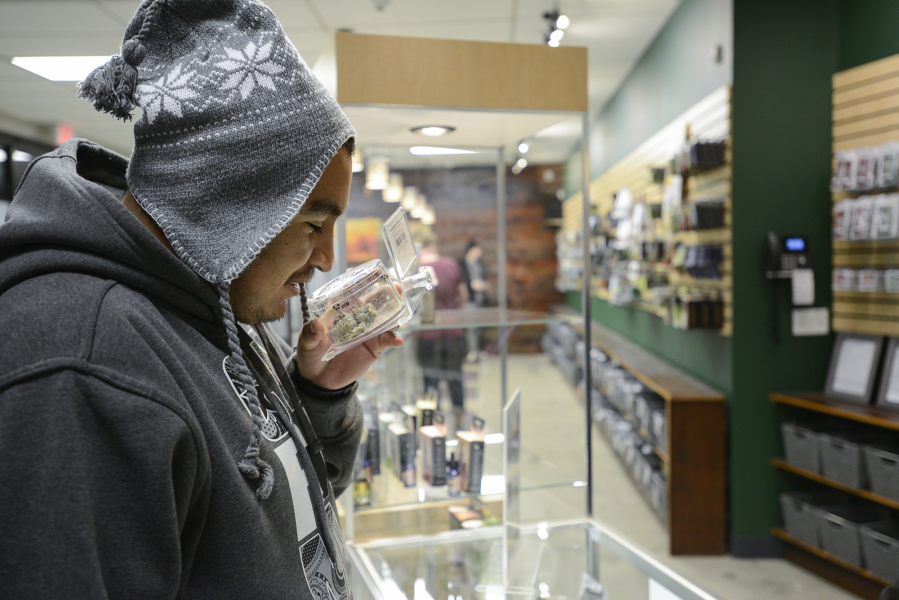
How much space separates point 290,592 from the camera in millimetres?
828

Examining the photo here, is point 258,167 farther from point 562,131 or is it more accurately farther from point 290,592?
point 562,131

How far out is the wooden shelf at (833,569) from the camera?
3279 millimetres

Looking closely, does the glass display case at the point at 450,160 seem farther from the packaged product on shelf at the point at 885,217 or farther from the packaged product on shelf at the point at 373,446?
the packaged product on shelf at the point at 885,217

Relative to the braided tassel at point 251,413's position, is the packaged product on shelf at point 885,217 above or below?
above

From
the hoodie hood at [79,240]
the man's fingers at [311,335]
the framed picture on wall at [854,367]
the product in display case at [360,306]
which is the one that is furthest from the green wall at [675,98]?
the hoodie hood at [79,240]

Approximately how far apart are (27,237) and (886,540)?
12.0 feet

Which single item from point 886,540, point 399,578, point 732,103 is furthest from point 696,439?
point 399,578

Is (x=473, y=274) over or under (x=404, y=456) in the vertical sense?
over

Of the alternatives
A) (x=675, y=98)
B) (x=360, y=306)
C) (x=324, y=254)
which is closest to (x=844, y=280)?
(x=675, y=98)

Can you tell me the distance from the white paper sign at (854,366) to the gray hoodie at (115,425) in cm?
369

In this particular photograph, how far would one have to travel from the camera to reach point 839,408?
11.4 feet

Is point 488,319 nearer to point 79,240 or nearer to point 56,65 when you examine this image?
point 79,240

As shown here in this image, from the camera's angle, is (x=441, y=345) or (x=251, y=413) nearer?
(x=251, y=413)

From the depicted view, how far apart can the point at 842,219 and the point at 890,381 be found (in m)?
0.91
